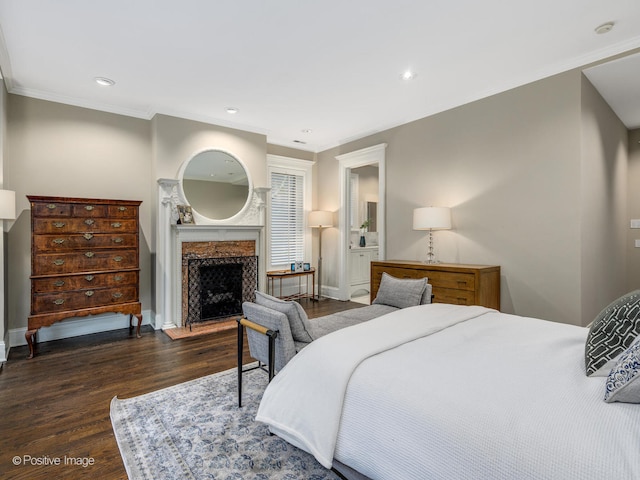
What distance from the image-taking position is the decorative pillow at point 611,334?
141cm

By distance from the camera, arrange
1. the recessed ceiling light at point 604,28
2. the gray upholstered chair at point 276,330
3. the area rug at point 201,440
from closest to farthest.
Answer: the area rug at point 201,440 < the gray upholstered chair at point 276,330 < the recessed ceiling light at point 604,28

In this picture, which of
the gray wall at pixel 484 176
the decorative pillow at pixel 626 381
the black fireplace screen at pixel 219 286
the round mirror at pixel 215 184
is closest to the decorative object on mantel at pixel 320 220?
the gray wall at pixel 484 176

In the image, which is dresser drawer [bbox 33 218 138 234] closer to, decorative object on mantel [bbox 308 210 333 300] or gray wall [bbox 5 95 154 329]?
gray wall [bbox 5 95 154 329]

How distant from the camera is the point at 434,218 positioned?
4.20 meters

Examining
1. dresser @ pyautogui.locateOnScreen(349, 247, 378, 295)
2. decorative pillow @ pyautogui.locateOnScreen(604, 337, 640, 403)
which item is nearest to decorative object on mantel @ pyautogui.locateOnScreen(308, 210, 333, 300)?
dresser @ pyautogui.locateOnScreen(349, 247, 378, 295)

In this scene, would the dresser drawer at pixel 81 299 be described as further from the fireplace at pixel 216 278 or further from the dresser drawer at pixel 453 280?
the dresser drawer at pixel 453 280

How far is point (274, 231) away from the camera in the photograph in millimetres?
6051

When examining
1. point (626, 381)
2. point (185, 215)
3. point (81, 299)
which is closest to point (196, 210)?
point (185, 215)

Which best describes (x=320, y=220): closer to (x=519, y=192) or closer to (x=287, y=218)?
(x=287, y=218)

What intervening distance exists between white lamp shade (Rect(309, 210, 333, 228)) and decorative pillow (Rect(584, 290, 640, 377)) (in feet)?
15.1

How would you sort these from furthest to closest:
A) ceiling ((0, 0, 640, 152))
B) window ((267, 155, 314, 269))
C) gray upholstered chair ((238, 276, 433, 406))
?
window ((267, 155, 314, 269)) < ceiling ((0, 0, 640, 152)) < gray upholstered chair ((238, 276, 433, 406))

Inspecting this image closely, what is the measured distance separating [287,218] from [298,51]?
3.41 m

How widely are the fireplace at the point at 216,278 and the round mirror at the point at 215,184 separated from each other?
50cm

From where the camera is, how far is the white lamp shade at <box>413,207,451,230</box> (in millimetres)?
4191
